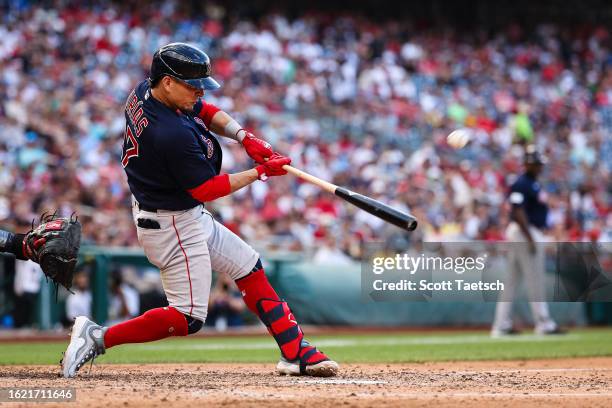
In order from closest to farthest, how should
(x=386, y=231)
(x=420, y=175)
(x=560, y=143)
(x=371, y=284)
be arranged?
(x=371, y=284) → (x=386, y=231) → (x=420, y=175) → (x=560, y=143)

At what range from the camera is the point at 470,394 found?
509 centimetres

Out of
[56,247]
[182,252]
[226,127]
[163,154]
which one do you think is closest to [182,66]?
[163,154]

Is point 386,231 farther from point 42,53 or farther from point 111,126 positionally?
point 42,53

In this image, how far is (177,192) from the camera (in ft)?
18.2

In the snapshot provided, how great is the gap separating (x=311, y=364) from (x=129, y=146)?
5.49 ft

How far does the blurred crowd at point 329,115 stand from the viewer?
13.5 m

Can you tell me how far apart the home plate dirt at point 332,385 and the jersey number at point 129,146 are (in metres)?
1.27

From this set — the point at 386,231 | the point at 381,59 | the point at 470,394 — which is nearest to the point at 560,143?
the point at 381,59

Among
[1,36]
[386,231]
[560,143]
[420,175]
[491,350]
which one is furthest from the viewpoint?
[560,143]

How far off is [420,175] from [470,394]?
1140 centimetres

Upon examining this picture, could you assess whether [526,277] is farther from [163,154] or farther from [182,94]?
[163,154]

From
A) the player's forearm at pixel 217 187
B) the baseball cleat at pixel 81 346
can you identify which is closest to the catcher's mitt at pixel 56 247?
the baseball cleat at pixel 81 346

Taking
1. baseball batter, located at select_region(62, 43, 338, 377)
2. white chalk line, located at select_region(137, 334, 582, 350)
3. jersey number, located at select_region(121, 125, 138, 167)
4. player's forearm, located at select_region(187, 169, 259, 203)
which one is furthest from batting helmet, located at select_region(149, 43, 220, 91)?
white chalk line, located at select_region(137, 334, 582, 350)

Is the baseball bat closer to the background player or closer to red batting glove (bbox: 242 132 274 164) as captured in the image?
red batting glove (bbox: 242 132 274 164)
